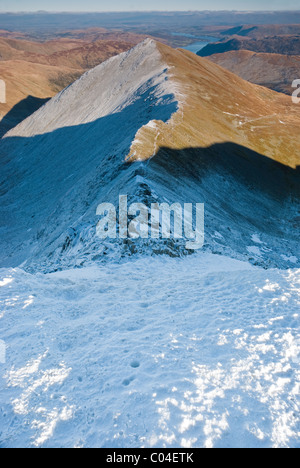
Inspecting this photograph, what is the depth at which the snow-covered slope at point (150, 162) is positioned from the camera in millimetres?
28203

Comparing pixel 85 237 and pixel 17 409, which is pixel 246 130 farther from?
pixel 17 409

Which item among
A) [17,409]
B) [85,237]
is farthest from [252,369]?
[85,237]

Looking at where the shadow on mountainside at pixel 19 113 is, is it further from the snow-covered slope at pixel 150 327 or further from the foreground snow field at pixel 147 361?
the foreground snow field at pixel 147 361

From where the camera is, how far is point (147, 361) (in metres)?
9.77

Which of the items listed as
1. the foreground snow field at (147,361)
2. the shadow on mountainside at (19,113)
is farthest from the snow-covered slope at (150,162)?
the shadow on mountainside at (19,113)

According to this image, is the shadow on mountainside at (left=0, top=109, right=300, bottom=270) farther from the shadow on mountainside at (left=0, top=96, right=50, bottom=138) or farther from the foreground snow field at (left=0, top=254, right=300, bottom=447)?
the shadow on mountainside at (left=0, top=96, right=50, bottom=138)

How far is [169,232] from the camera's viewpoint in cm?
2080

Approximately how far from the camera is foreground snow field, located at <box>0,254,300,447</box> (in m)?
7.81

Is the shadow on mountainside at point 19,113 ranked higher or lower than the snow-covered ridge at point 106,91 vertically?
lower

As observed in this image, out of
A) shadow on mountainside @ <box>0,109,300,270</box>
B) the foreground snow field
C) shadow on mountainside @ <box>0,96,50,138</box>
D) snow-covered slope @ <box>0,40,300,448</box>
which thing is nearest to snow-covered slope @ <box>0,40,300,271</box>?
shadow on mountainside @ <box>0,109,300,270</box>

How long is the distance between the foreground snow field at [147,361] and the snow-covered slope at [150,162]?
490 cm

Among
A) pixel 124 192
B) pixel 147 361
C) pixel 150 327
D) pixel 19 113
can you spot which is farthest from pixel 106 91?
pixel 147 361

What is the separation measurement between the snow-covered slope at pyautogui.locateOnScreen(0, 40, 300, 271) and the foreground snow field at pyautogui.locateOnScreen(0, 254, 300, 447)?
4900 mm

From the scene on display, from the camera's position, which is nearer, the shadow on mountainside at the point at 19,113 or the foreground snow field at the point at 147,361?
the foreground snow field at the point at 147,361
